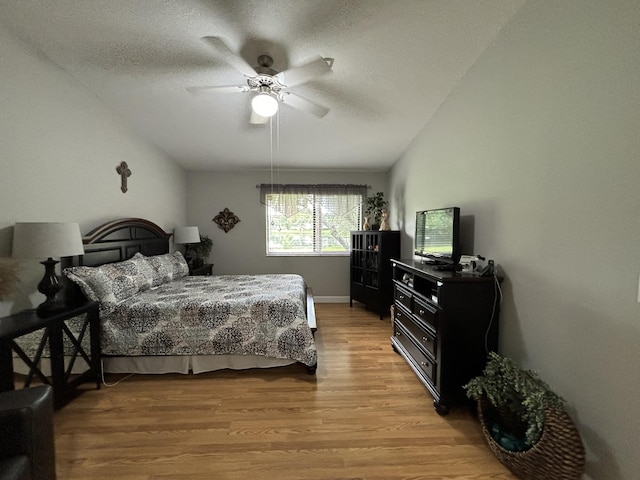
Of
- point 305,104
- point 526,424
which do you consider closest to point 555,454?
point 526,424

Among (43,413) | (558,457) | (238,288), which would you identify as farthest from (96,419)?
(558,457)

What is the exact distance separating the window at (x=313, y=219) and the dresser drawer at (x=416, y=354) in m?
2.31

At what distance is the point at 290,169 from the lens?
467 cm

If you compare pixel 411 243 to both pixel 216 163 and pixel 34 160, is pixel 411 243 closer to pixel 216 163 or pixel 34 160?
pixel 216 163

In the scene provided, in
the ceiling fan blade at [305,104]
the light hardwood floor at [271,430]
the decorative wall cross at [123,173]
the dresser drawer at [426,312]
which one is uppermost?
the ceiling fan blade at [305,104]

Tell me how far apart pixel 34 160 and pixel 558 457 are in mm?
3670

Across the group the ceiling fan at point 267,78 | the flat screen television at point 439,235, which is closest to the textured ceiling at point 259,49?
the ceiling fan at point 267,78

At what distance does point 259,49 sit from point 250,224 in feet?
10.3

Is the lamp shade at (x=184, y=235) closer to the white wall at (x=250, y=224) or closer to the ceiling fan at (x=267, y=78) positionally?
the white wall at (x=250, y=224)

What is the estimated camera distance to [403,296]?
2604 mm

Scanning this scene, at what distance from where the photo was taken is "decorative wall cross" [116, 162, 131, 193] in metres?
2.97

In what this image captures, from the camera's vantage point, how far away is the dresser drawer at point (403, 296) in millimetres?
2461

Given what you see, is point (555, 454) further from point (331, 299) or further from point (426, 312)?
point (331, 299)

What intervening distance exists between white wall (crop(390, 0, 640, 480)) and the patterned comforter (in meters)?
1.65
